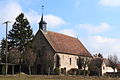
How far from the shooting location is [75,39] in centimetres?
8719

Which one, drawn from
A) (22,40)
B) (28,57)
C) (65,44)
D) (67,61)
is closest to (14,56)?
(28,57)

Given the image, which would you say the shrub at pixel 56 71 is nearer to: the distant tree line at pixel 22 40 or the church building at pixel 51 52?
the church building at pixel 51 52

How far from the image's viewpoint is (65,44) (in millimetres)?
77562

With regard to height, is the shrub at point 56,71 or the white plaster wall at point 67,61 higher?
the white plaster wall at point 67,61

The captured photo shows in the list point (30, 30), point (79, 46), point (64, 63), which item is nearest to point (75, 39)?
point (79, 46)

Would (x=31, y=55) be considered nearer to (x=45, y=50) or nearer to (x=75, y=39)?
(x=45, y=50)

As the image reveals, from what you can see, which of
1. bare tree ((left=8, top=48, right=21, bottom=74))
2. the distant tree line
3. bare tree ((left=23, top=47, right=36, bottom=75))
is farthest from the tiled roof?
bare tree ((left=8, top=48, right=21, bottom=74))

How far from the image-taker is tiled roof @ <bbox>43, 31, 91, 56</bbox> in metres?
73.2

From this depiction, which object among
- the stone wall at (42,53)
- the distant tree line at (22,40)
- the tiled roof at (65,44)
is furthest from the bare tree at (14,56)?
the tiled roof at (65,44)

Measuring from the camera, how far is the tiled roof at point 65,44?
2881 inches

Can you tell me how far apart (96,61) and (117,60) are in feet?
27.7

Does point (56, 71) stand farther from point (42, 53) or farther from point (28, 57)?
point (28, 57)

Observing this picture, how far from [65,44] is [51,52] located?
23.9ft

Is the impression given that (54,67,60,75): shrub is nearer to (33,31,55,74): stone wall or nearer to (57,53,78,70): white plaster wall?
(33,31,55,74): stone wall
